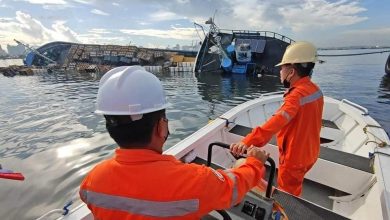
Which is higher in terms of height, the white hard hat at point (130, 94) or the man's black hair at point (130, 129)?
the white hard hat at point (130, 94)

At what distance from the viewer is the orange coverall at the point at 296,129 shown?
8.92 ft

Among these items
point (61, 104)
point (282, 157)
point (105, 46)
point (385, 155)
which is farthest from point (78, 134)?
point (105, 46)

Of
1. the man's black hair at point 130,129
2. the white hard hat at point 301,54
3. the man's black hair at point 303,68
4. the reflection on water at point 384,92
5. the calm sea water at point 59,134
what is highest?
the white hard hat at point 301,54

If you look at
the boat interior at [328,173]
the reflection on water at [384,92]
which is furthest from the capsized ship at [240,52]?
the boat interior at [328,173]

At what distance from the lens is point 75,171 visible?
6.72m

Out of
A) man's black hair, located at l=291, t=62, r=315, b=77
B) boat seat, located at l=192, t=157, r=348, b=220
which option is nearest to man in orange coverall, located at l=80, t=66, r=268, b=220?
boat seat, located at l=192, t=157, r=348, b=220

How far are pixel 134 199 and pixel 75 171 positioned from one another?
628cm

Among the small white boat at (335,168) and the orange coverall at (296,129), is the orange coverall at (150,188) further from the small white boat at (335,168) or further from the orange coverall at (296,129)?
the orange coverall at (296,129)

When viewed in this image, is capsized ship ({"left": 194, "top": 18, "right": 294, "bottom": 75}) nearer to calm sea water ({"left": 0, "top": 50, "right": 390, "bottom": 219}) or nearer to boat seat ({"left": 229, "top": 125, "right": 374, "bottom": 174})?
calm sea water ({"left": 0, "top": 50, "right": 390, "bottom": 219})

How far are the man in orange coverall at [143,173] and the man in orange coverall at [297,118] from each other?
1.36 metres

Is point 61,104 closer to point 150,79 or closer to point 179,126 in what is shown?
point 179,126

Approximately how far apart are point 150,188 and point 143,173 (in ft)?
0.26

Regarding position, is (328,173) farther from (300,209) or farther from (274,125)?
(274,125)

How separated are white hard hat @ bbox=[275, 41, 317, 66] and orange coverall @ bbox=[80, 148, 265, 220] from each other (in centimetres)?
196
